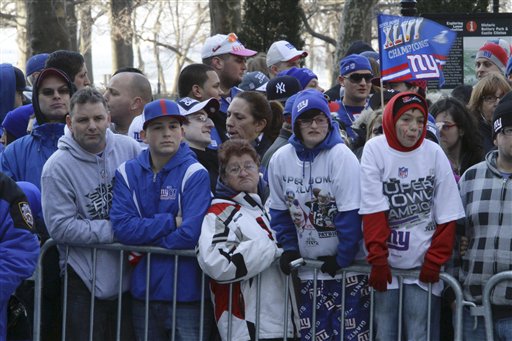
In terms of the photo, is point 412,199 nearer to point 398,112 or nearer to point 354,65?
point 398,112

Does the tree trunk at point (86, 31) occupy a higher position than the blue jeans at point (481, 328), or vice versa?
the tree trunk at point (86, 31)

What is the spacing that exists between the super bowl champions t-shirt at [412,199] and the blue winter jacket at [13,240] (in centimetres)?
197

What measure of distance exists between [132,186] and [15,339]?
120cm

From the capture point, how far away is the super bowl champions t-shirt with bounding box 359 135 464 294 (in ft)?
18.7

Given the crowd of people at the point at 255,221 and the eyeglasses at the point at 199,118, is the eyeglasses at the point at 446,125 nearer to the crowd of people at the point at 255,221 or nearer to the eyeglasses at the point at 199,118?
the crowd of people at the point at 255,221

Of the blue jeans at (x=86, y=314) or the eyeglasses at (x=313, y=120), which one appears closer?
the eyeglasses at (x=313, y=120)

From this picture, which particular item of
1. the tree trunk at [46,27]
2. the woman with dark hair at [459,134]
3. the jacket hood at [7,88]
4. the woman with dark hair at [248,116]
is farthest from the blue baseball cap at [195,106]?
the tree trunk at [46,27]

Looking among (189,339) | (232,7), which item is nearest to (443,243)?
(189,339)

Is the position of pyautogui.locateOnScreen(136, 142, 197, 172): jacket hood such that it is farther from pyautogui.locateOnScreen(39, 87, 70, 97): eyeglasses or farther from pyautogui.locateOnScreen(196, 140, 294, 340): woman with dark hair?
pyautogui.locateOnScreen(39, 87, 70, 97): eyeglasses

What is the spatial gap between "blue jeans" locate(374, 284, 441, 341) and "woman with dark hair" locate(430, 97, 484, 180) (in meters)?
1.38

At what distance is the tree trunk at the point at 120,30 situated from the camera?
4166cm

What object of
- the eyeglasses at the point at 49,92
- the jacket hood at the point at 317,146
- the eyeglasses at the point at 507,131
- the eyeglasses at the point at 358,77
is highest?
the eyeglasses at the point at 358,77

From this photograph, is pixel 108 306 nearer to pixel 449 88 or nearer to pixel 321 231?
pixel 321 231

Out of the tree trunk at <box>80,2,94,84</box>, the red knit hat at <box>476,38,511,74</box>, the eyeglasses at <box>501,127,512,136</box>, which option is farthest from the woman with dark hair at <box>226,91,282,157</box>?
the tree trunk at <box>80,2,94,84</box>
